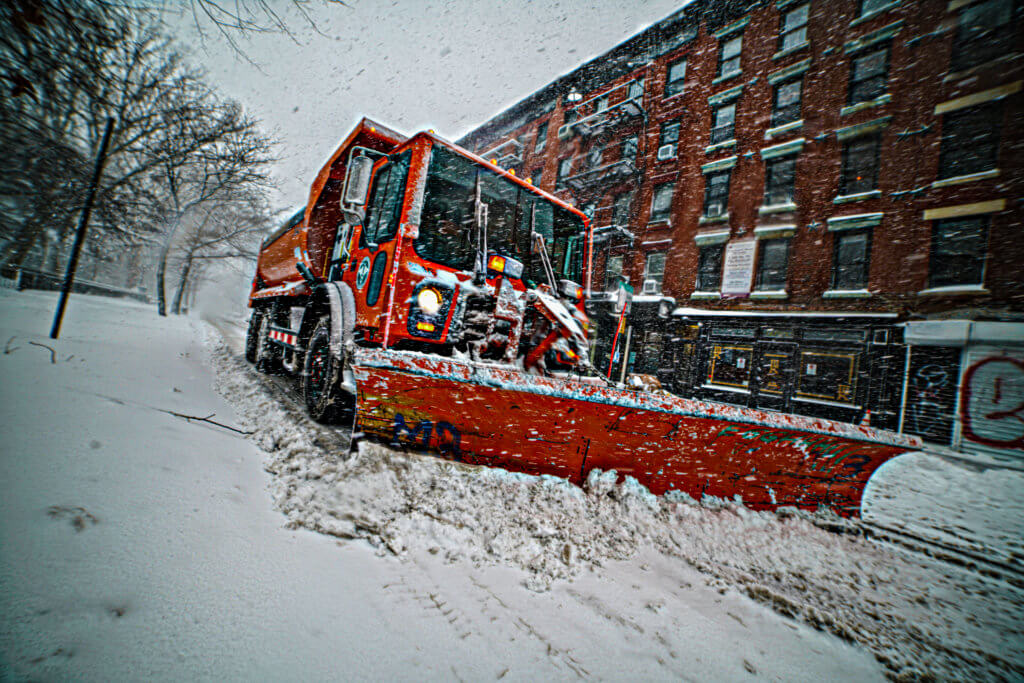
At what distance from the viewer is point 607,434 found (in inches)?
98.7

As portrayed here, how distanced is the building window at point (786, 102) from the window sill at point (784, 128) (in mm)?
219

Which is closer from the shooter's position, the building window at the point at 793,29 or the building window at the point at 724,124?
the building window at the point at 793,29

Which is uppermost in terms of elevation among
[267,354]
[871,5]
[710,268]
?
[871,5]

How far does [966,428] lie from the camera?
377 inches

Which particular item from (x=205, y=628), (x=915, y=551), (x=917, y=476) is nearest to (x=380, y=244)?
(x=205, y=628)

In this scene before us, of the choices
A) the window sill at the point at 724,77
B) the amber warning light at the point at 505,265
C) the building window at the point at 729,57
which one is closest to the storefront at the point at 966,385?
the window sill at the point at 724,77

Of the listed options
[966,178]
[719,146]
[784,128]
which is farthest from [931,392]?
[719,146]

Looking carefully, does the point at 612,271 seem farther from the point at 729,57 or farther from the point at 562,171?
the point at 729,57

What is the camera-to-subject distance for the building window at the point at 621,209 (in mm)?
17000

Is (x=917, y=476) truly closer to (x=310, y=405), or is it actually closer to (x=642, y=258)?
(x=310, y=405)

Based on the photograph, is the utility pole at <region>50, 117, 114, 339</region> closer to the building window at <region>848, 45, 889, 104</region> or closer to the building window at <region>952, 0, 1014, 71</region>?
the building window at <region>848, 45, 889, 104</region>

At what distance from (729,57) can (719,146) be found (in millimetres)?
3869

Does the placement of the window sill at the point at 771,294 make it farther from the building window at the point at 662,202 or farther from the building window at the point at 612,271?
the building window at the point at 612,271

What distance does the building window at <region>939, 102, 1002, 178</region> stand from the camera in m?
10.1
